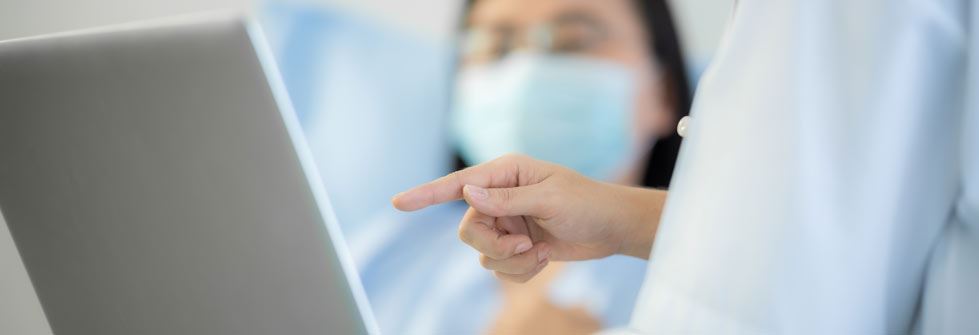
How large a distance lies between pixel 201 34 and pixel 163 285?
23 centimetres

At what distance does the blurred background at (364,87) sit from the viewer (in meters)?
2.45

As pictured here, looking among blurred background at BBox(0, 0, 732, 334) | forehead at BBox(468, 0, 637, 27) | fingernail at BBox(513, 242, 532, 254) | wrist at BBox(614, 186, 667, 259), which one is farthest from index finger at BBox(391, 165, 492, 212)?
blurred background at BBox(0, 0, 732, 334)

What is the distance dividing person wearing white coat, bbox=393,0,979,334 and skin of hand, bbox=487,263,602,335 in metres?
1.49

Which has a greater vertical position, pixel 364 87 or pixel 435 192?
pixel 364 87

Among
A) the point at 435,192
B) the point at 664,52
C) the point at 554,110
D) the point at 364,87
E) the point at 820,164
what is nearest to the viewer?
the point at 820,164

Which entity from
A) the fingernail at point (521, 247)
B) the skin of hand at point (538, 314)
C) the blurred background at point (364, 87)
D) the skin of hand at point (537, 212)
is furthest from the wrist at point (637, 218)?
the blurred background at point (364, 87)

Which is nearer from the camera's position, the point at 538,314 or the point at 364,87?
the point at 538,314

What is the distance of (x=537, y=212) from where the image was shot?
93 cm

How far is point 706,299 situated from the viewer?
572mm

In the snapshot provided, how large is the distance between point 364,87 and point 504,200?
1693 mm

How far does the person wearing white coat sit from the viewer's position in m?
0.55

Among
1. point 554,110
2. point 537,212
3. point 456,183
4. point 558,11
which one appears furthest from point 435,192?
point 558,11

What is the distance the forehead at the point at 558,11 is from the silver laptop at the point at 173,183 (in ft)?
5.21

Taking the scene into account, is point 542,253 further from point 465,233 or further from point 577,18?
point 577,18
